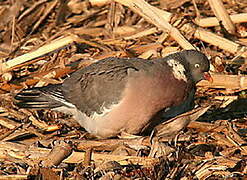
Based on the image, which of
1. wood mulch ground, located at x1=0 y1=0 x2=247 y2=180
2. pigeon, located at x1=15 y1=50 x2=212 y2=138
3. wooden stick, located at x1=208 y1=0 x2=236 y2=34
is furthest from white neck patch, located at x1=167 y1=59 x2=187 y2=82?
wooden stick, located at x1=208 y1=0 x2=236 y2=34

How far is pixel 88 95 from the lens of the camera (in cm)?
505

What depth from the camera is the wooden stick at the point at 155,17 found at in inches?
228

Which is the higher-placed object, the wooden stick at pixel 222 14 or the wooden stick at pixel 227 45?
the wooden stick at pixel 222 14

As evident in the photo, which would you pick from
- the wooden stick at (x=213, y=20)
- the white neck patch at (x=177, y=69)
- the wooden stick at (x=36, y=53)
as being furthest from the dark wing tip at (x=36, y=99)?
the wooden stick at (x=213, y=20)

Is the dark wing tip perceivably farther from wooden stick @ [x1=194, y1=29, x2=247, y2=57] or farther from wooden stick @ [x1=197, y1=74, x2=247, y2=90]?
wooden stick @ [x1=194, y1=29, x2=247, y2=57]

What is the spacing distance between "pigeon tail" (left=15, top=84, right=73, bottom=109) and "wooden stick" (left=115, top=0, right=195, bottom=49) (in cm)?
111

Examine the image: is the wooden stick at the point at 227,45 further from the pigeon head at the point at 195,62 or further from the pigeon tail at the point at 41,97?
the pigeon tail at the point at 41,97

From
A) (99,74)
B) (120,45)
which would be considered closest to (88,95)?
(99,74)

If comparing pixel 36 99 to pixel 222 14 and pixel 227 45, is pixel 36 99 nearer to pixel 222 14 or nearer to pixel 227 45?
pixel 227 45

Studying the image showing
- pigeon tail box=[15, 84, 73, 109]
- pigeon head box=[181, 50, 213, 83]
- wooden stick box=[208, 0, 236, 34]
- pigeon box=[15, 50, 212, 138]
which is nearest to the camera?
pigeon box=[15, 50, 212, 138]

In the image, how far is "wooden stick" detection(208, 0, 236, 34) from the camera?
6164mm

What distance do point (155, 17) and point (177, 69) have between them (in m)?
1.16

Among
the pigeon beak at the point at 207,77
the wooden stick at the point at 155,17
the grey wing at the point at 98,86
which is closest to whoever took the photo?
the grey wing at the point at 98,86

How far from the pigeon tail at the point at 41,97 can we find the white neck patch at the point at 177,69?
43.3 inches
